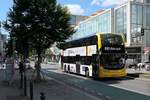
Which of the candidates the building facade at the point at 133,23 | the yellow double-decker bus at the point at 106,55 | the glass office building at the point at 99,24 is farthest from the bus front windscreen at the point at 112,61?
the glass office building at the point at 99,24

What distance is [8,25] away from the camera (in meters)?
29.0

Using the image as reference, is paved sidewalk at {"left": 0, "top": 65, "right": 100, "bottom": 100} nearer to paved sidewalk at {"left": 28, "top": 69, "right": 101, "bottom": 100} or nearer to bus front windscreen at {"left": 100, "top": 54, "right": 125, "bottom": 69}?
paved sidewalk at {"left": 28, "top": 69, "right": 101, "bottom": 100}

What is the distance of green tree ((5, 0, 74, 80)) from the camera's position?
27.8 meters

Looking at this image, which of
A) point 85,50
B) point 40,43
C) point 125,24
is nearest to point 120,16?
point 125,24

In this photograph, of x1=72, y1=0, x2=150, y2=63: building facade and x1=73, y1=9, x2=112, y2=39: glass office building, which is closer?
x1=72, y1=0, x2=150, y2=63: building facade

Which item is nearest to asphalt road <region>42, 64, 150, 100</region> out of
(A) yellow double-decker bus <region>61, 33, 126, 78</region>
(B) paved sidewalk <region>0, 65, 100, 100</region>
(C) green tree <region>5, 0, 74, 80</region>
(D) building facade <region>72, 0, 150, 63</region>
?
(B) paved sidewalk <region>0, 65, 100, 100</region>

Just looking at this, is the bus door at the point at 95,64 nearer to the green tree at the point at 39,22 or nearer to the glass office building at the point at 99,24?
the green tree at the point at 39,22

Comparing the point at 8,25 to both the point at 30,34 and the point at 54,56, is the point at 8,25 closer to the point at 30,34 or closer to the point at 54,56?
the point at 30,34

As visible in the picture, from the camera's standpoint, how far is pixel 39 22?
27.9m

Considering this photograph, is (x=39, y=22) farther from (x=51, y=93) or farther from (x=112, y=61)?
(x=51, y=93)

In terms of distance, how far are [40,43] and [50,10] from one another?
265 cm

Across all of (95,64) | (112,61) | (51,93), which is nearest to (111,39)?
(112,61)

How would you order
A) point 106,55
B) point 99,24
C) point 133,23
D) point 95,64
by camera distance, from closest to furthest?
point 106,55, point 95,64, point 133,23, point 99,24

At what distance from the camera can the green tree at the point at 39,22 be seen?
27781 millimetres
